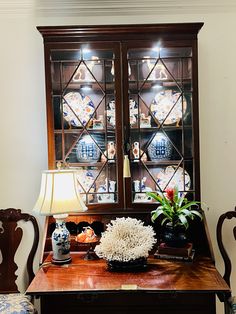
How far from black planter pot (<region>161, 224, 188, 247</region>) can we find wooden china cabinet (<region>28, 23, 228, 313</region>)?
17cm

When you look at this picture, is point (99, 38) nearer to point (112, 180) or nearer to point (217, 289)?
point (112, 180)

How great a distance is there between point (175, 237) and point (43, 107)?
4.09 feet

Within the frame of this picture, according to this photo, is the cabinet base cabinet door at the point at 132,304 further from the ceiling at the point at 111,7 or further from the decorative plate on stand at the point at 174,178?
the ceiling at the point at 111,7

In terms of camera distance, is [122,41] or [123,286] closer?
[123,286]

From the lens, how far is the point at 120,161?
88.1 inches

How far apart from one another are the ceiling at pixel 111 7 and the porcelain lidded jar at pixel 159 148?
0.89 metres

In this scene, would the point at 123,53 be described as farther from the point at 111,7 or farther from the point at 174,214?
the point at 174,214

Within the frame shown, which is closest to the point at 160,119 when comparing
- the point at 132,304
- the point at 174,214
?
the point at 174,214

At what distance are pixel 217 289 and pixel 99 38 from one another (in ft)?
5.04

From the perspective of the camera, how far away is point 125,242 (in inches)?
75.8

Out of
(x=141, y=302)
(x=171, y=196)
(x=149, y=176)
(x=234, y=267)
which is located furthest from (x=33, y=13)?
(x=234, y=267)

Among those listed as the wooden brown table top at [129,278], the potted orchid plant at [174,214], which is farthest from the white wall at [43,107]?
the wooden brown table top at [129,278]

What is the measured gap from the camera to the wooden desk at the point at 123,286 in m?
1.73

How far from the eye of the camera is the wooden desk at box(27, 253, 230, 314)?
1.73m
